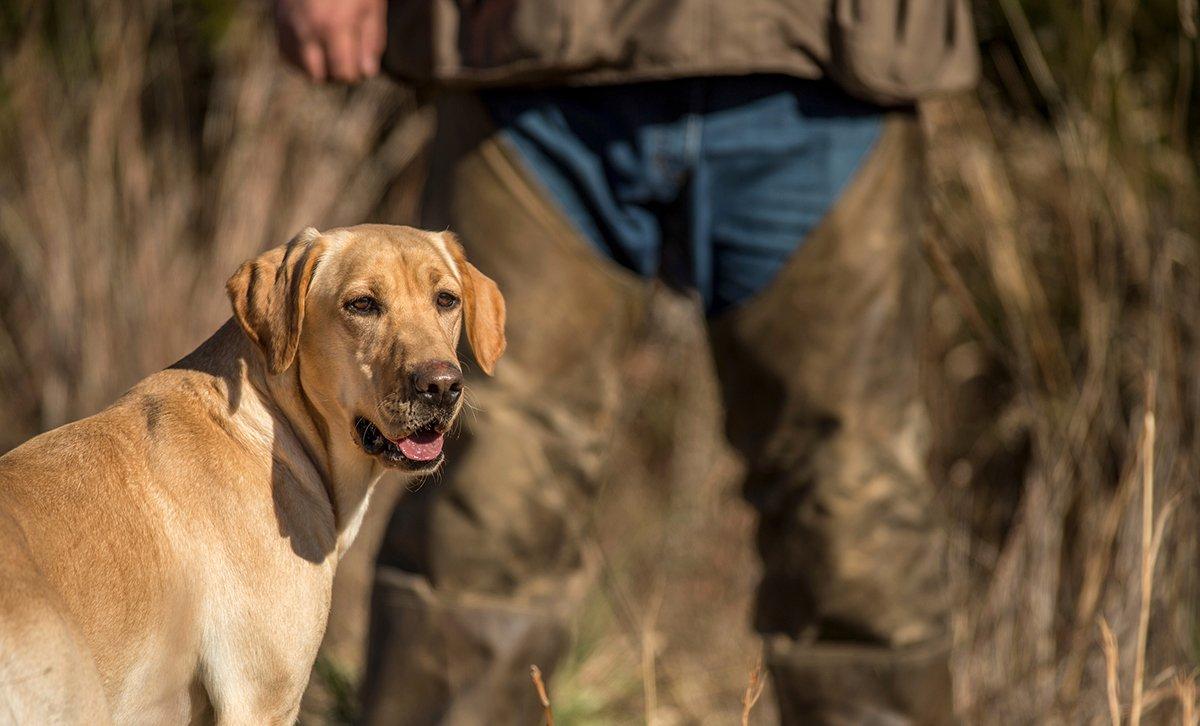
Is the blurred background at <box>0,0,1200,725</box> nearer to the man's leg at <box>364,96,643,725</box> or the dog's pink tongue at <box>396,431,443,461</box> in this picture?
the man's leg at <box>364,96,643,725</box>

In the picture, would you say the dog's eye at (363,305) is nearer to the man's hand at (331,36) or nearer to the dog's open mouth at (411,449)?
the dog's open mouth at (411,449)

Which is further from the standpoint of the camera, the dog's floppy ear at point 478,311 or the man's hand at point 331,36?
the man's hand at point 331,36

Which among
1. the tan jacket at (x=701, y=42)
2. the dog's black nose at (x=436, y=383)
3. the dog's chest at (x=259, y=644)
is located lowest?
the dog's chest at (x=259, y=644)

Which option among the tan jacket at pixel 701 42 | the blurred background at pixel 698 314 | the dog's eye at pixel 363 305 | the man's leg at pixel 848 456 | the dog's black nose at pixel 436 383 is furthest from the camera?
the blurred background at pixel 698 314

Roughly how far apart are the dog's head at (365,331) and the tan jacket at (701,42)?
23.9 inches

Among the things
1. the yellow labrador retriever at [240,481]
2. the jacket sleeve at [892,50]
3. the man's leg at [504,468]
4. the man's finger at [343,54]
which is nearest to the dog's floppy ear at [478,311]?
the yellow labrador retriever at [240,481]

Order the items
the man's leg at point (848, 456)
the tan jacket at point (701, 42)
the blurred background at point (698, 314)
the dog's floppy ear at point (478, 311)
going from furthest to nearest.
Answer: the blurred background at point (698, 314) → the man's leg at point (848, 456) → the tan jacket at point (701, 42) → the dog's floppy ear at point (478, 311)

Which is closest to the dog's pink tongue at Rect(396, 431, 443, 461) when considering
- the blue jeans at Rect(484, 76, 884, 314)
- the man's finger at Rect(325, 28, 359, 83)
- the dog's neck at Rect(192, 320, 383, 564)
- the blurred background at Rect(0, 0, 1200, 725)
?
the dog's neck at Rect(192, 320, 383, 564)

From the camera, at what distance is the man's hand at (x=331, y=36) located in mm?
2938

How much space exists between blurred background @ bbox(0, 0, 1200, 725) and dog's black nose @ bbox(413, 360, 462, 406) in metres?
1.17

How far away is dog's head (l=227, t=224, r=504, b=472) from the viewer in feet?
7.66

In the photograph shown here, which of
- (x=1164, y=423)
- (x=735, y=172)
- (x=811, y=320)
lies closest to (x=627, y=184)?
(x=735, y=172)

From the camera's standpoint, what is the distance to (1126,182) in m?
4.49

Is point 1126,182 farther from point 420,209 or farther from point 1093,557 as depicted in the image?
point 420,209
